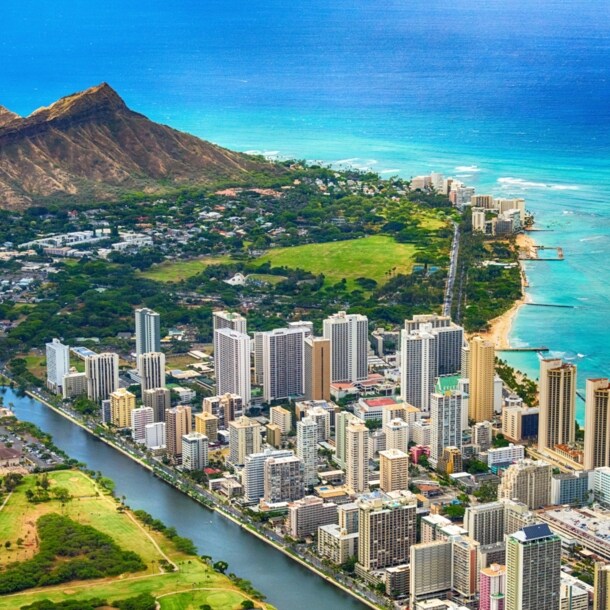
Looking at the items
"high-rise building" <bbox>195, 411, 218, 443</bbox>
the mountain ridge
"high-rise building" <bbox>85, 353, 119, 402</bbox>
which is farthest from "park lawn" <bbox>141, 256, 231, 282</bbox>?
"high-rise building" <bbox>195, 411, 218, 443</bbox>

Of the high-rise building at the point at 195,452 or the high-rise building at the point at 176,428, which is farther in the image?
the high-rise building at the point at 176,428

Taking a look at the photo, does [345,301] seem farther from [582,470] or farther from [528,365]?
[582,470]

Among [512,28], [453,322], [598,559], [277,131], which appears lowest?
[598,559]

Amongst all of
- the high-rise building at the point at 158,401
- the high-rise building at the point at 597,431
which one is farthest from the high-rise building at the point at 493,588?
the high-rise building at the point at 158,401

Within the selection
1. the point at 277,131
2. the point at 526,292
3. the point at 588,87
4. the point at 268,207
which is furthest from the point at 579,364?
the point at 588,87

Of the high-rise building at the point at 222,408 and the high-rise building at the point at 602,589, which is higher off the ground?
the high-rise building at the point at 222,408

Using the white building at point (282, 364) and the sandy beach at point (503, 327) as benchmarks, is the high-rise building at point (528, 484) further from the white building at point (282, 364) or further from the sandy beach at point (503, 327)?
the sandy beach at point (503, 327)

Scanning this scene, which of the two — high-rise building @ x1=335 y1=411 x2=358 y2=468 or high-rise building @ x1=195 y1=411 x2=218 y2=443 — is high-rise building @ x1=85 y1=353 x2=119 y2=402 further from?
high-rise building @ x1=335 y1=411 x2=358 y2=468
